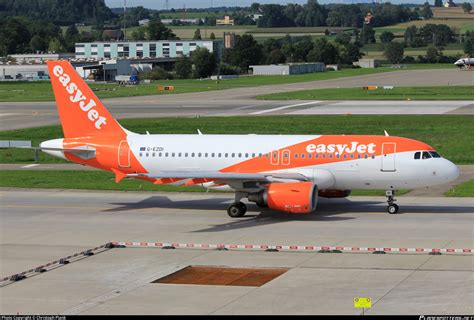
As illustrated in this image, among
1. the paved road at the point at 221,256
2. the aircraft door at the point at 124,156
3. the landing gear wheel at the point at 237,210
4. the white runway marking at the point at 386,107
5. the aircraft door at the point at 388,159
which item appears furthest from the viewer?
the white runway marking at the point at 386,107

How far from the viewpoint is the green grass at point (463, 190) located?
Result: 50.2 metres

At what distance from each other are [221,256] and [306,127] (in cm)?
4662

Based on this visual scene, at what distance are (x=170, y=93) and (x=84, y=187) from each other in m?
90.2

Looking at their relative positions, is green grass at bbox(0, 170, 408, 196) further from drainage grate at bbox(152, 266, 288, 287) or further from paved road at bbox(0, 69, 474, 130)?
paved road at bbox(0, 69, 474, 130)

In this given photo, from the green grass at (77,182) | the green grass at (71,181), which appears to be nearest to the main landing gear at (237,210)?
the green grass at (77,182)

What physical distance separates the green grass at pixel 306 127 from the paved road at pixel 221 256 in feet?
72.5

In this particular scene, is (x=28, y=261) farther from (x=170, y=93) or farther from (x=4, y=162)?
(x=170, y=93)

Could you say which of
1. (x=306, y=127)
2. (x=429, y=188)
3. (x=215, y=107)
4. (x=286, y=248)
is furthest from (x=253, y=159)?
(x=215, y=107)

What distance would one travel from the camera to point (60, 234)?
137ft

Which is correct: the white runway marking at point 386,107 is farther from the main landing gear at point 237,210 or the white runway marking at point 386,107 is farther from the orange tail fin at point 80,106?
the main landing gear at point 237,210

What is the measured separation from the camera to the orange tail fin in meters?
48.8

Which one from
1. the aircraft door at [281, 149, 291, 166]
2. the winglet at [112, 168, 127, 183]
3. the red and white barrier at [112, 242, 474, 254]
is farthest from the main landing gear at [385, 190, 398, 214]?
the winglet at [112, 168, 127, 183]

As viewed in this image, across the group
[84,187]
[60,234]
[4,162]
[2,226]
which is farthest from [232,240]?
[4,162]

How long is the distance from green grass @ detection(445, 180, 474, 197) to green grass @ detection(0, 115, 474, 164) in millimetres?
15188
